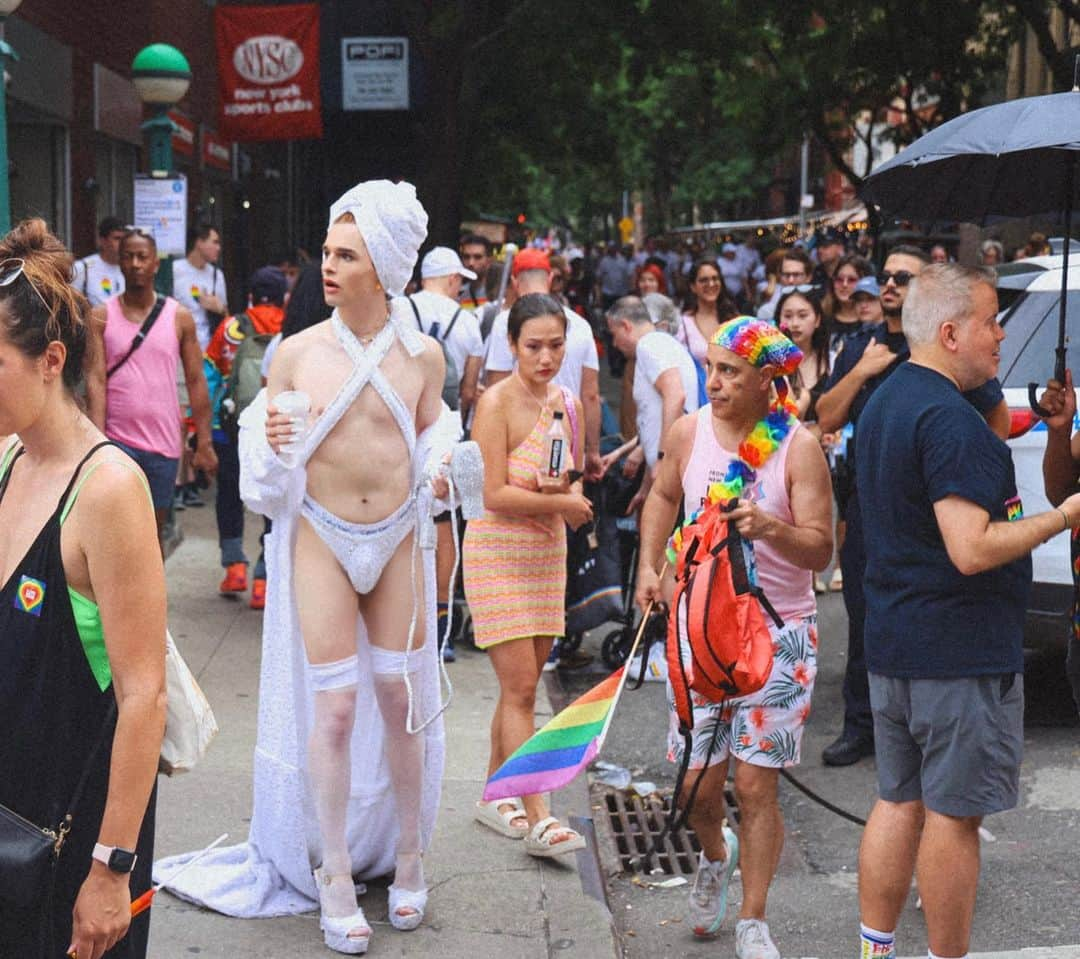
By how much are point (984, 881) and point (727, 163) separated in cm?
5419

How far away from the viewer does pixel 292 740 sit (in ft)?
16.3

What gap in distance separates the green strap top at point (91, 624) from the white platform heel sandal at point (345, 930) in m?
2.05

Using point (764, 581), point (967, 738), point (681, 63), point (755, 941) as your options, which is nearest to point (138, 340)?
point (764, 581)

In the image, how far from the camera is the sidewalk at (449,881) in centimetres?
478

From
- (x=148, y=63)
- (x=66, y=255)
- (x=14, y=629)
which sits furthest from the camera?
(x=148, y=63)

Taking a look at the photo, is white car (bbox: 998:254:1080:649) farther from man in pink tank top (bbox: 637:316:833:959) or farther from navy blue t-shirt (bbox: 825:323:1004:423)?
man in pink tank top (bbox: 637:316:833:959)

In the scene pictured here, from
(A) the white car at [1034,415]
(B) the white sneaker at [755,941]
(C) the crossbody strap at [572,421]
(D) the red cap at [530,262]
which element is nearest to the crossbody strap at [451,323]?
(D) the red cap at [530,262]

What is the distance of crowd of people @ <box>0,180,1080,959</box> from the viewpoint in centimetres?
279

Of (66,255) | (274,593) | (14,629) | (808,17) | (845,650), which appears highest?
(808,17)

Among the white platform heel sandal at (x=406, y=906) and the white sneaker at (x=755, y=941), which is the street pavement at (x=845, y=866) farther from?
the white platform heel sandal at (x=406, y=906)

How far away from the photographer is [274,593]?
4926mm

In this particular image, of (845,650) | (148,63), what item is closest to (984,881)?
(845,650)

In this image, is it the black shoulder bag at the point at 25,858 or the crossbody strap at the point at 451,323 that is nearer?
the black shoulder bag at the point at 25,858

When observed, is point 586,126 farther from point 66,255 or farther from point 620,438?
point 66,255
